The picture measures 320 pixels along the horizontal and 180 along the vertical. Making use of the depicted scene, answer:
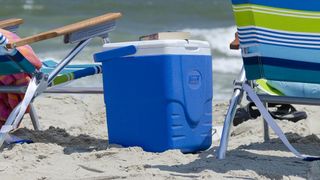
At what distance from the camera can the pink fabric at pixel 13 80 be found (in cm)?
448

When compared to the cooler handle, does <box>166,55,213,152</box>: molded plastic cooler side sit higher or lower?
lower

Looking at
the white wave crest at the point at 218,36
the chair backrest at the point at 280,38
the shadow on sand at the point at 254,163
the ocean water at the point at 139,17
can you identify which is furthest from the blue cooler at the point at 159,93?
the white wave crest at the point at 218,36

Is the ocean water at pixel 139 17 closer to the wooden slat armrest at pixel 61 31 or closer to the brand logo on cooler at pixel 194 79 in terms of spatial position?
the wooden slat armrest at pixel 61 31

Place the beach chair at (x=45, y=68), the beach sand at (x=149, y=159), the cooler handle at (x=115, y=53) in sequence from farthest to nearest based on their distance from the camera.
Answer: the beach chair at (x=45, y=68), the cooler handle at (x=115, y=53), the beach sand at (x=149, y=159)

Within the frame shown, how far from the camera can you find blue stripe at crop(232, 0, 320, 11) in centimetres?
377

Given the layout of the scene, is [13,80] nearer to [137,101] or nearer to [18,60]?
[18,60]

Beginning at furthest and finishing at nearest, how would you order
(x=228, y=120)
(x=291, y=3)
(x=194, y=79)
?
(x=194, y=79) → (x=228, y=120) → (x=291, y=3)

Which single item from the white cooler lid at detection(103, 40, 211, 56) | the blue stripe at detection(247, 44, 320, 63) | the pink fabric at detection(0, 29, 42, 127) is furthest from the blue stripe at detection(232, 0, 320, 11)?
the pink fabric at detection(0, 29, 42, 127)

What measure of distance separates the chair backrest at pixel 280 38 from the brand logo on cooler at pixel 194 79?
32 cm

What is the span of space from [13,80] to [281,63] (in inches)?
62.9

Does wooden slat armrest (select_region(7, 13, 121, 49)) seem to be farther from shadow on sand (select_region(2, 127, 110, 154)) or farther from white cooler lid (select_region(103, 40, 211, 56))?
shadow on sand (select_region(2, 127, 110, 154))

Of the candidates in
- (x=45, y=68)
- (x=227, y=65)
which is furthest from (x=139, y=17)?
(x=45, y=68)

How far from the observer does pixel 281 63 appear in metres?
3.90

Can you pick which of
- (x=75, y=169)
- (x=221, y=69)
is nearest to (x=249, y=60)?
(x=75, y=169)
